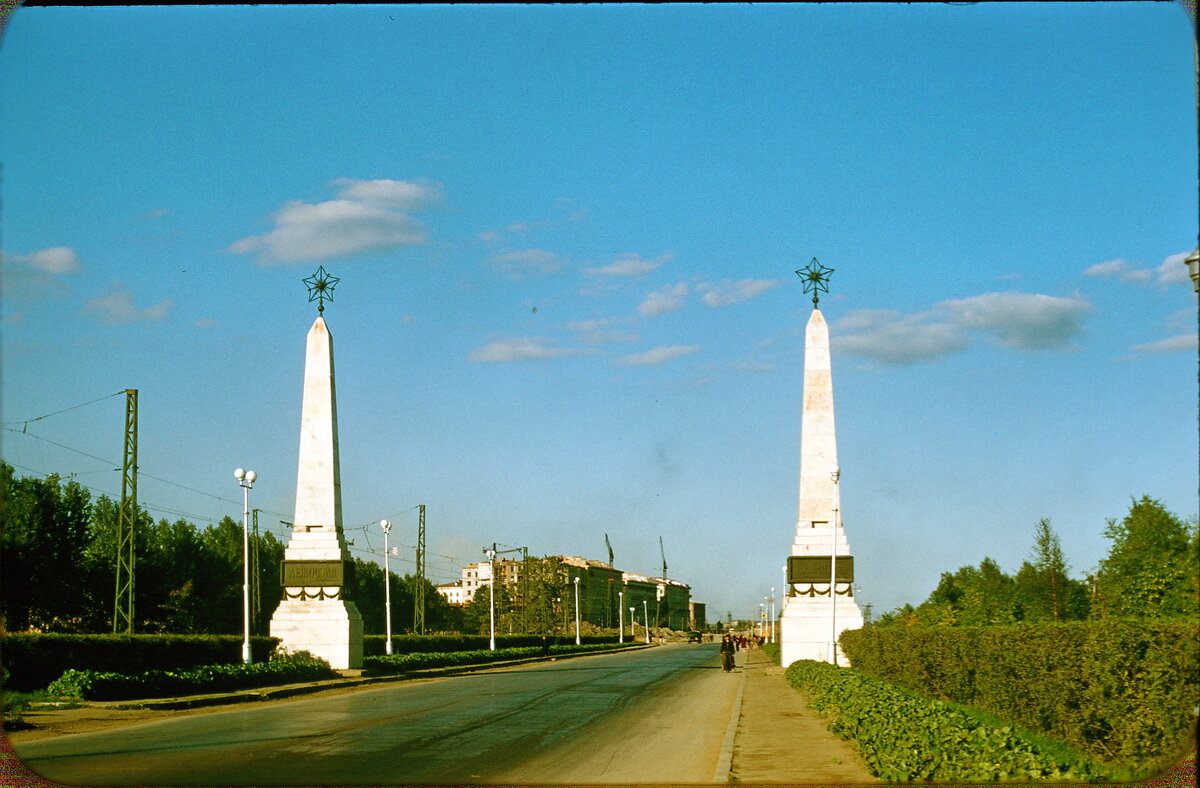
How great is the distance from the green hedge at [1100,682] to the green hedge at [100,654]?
1581cm

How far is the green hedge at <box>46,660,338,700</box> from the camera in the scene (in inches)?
816

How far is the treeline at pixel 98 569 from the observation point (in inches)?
1737

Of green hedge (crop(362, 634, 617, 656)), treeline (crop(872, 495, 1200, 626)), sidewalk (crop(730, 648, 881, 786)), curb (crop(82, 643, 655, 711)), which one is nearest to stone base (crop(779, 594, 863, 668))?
treeline (crop(872, 495, 1200, 626))

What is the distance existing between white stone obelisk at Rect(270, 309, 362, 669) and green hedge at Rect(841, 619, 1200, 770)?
21336 millimetres

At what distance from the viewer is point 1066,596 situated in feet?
91.8

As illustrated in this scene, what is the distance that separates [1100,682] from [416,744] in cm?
803

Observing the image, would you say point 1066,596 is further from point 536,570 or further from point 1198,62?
point 536,570

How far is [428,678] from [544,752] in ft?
74.0

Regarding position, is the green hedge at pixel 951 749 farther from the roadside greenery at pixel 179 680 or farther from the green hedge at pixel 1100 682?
the roadside greenery at pixel 179 680

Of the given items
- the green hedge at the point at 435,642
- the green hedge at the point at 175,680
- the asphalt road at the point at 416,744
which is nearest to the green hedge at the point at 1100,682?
the asphalt road at the point at 416,744

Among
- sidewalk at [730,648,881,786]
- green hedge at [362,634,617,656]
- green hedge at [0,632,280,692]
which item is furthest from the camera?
green hedge at [362,634,617,656]

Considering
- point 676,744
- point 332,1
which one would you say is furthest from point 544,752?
point 332,1

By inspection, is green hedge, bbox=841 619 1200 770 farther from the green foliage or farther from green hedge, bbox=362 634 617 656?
green hedge, bbox=362 634 617 656

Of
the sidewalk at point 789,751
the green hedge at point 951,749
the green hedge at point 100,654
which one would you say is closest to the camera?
the green hedge at point 951,749
